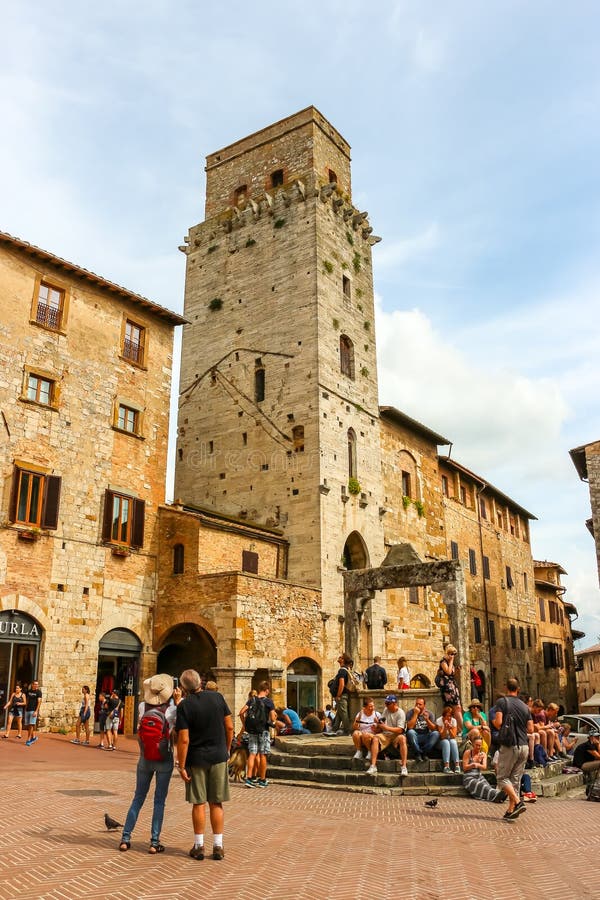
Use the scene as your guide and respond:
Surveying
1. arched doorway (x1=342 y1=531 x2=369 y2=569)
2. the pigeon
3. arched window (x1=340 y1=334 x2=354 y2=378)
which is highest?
arched window (x1=340 y1=334 x2=354 y2=378)

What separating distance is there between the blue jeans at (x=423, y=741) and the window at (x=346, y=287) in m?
21.2

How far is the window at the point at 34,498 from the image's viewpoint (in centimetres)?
1939

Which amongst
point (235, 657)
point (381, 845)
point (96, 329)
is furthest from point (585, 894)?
point (96, 329)

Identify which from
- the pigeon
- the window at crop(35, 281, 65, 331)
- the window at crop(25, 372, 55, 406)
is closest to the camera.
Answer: the pigeon

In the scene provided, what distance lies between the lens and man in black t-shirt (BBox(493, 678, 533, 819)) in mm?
9023

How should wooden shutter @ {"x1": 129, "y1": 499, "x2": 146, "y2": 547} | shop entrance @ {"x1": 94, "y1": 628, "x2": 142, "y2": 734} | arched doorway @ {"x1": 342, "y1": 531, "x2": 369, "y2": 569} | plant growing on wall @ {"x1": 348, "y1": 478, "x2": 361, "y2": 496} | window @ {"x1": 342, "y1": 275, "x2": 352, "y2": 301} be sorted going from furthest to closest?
window @ {"x1": 342, "y1": 275, "x2": 352, "y2": 301} < arched doorway @ {"x1": 342, "y1": 531, "x2": 369, "y2": 569} < plant growing on wall @ {"x1": 348, "y1": 478, "x2": 361, "y2": 496} < wooden shutter @ {"x1": 129, "y1": 499, "x2": 146, "y2": 547} < shop entrance @ {"x1": 94, "y1": 628, "x2": 142, "y2": 734}

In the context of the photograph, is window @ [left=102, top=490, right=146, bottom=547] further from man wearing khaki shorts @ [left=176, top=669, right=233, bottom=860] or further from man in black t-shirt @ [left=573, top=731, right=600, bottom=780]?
man wearing khaki shorts @ [left=176, top=669, right=233, bottom=860]

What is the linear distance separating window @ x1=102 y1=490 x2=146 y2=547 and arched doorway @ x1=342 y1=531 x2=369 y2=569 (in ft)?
28.3

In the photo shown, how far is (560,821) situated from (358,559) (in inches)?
745

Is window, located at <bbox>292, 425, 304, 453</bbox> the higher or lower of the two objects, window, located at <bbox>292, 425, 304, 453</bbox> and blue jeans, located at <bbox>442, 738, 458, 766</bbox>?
the higher

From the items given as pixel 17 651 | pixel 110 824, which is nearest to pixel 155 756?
pixel 110 824

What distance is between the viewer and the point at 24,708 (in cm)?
1788

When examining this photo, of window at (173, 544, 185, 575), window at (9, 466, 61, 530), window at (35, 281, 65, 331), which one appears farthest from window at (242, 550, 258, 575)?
window at (35, 281, 65, 331)

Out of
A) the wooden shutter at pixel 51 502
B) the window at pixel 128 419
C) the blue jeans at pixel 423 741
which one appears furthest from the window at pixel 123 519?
the blue jeans at pixel 423 741
